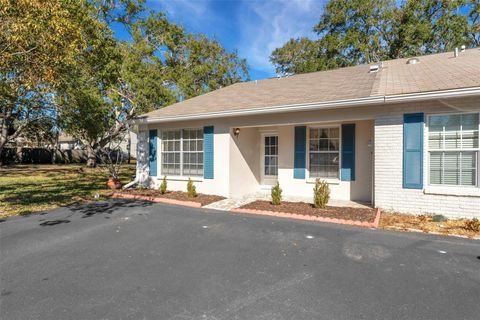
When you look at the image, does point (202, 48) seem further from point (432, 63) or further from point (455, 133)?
point (455, 133)

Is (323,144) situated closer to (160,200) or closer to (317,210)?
(317,210)

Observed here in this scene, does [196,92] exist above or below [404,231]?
above

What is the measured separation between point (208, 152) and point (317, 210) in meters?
4.49

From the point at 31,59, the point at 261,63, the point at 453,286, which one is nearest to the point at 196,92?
the point at 261,63

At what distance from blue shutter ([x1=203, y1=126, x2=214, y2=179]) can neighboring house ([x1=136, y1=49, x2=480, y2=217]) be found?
0.04 meters

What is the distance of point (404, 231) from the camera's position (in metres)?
5.97

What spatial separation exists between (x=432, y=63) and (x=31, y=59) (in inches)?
508

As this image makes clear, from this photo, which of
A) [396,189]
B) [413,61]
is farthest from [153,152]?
[413,61]

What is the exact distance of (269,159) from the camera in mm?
11273

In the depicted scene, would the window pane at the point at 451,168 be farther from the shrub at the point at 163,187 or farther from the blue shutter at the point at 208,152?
the shrub at the point at 163,187

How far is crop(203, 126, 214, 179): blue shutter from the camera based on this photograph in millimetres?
10273

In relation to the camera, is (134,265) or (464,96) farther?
(464,96)

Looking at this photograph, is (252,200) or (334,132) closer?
(334,132)

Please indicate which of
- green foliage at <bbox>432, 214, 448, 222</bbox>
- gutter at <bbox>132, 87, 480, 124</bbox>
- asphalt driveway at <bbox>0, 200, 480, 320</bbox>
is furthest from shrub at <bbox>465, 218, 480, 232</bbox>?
gutter at <bbox>132, 87, 480, 124</bbox>
